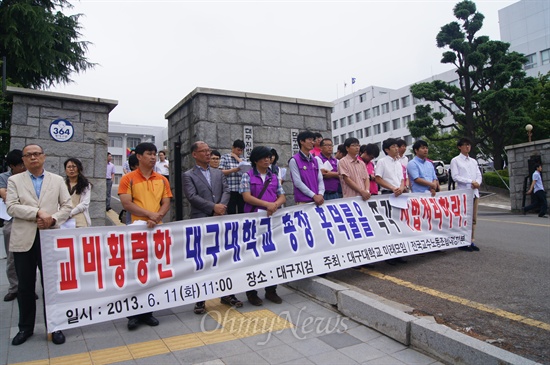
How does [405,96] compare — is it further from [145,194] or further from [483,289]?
[145,194]

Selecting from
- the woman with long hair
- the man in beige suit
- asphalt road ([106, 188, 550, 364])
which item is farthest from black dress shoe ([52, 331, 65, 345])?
asphalt road ([106, 188, 550, 364])

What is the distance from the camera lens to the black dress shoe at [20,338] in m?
3.29

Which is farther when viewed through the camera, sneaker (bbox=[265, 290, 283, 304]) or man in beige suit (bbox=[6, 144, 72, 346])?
sneaker (bbox=[265, 290, 283, 304])

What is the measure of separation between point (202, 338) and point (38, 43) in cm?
1693

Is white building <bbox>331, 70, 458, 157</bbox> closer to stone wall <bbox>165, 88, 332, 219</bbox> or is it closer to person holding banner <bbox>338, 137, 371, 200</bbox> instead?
stone wall <bbox>165, 88, 332, 219</bbox>

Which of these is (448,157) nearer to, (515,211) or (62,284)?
(515,211)

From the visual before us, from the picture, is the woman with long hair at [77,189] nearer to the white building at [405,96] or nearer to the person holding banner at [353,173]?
the person holding banner at [353,173]

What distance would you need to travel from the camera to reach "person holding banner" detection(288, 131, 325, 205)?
5.00 meters

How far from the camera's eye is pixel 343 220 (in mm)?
5055

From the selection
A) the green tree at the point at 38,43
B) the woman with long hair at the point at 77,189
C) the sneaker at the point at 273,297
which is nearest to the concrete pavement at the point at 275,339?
the sneaker at the point at 273,297

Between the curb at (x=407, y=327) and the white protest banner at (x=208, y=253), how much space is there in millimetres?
480

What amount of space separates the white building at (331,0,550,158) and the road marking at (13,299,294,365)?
35.7 meters

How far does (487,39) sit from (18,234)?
2457cm

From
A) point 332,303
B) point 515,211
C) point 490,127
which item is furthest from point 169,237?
point 490,127
